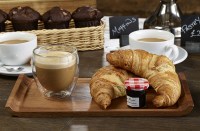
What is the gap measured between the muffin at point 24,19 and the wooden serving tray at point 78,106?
422 millimetres

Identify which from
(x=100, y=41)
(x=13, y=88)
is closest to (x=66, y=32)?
(x=100, y=41)

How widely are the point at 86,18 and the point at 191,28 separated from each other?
385 millimetres

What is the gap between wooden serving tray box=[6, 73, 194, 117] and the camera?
1068 mm

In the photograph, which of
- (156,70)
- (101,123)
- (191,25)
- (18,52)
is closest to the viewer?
(101,123)

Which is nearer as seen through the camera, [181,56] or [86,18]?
[181,56]

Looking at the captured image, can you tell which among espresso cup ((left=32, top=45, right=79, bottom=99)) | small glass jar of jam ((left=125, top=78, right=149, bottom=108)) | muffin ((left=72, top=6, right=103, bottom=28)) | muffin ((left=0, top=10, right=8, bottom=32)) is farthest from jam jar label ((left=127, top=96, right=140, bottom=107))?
muffin ((left=0, top=10, right=8, bottom=32))

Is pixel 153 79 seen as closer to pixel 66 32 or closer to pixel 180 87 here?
pixel 180 87

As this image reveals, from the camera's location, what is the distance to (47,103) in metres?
1.13

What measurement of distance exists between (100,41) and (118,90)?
0.49 m

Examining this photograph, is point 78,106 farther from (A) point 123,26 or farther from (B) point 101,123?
(A) point 123,26

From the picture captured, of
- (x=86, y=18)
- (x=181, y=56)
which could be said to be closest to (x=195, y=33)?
(x=181, y=56)

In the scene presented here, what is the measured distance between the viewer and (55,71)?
115 centimetres

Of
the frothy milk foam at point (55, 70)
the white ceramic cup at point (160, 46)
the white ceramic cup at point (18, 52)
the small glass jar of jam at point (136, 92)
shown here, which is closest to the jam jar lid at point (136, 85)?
the small glass jar of jam at point (136, 92)

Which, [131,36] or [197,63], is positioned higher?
[131,36]
